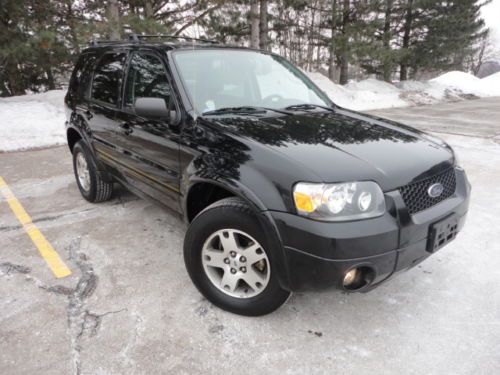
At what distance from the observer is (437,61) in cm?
1853

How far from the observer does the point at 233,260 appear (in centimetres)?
237

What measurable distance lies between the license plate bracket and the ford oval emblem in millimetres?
156

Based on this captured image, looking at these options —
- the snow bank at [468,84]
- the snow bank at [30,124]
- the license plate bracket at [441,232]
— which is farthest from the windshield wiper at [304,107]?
the snow bank at [468,84]

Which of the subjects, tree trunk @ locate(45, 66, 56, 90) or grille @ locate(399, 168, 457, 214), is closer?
grille @ locate(399, 168, 457, 214)

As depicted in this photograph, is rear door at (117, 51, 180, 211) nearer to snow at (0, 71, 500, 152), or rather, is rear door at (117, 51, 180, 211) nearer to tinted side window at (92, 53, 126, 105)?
tinted side window at (92, 53, 126, 105)

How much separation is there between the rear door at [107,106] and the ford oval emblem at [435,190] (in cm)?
274

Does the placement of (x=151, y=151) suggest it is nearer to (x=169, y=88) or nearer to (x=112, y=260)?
(x=169, y=88)

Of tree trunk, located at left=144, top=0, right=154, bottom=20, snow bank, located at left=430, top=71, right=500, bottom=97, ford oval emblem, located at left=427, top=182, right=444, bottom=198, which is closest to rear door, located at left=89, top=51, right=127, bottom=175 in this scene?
ford oval emblem, located at left=427, top=182, right=444, bottom=198

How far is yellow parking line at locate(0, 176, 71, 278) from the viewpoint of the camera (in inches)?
120

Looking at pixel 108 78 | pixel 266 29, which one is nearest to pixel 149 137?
pixel 108 78

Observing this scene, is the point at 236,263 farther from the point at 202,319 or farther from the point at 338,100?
the point at 338,100

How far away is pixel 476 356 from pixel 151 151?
106 inches

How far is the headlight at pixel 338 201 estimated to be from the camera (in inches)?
76.4

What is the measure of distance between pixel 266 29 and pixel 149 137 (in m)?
12.7
